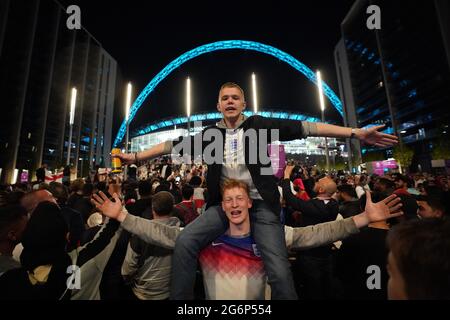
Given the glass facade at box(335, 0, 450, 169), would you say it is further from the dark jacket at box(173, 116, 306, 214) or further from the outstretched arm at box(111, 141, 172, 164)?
the outstretched arm at box(111, 141, 172, 164)

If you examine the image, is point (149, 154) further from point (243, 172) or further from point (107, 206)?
point (243, 172)

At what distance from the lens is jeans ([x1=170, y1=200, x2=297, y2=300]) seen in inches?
89.7

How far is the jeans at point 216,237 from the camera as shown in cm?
228

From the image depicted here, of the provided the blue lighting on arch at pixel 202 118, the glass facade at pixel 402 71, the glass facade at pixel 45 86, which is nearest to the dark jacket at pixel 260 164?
the glass facade at pixel 402 71

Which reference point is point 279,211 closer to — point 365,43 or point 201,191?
point 201,191

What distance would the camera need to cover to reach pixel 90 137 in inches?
3612

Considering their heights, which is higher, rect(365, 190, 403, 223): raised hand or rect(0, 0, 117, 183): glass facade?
rect(0, 0, 117, 183): glass facade
